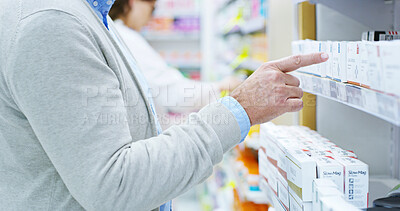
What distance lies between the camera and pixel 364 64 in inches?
31.4

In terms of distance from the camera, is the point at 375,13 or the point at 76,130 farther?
the point at 375,13

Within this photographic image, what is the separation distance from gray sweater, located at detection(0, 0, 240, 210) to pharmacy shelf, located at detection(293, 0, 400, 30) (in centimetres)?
64

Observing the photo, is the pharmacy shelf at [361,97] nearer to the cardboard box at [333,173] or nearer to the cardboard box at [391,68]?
the cardboard box at [391,68]

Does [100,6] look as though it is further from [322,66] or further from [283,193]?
[283,193]

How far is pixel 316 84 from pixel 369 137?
437 mm

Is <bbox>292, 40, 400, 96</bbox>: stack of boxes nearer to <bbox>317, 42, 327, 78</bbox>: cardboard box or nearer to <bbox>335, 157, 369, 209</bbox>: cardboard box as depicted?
<bbox>317, 42, 327, 78</bbox>: cardboard box

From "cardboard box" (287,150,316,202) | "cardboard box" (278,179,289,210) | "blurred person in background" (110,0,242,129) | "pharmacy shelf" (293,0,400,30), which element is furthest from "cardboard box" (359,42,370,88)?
"blurred person in background" (110,0,242,129)

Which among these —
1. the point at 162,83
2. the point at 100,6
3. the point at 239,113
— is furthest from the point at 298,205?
the point at 162,83

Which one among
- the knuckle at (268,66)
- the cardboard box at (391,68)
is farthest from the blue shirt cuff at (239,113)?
the cardboard box at (391,68)

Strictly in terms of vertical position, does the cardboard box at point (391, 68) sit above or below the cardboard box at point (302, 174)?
above

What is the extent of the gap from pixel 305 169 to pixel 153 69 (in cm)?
190

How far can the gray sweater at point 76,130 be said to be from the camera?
2.56 ft

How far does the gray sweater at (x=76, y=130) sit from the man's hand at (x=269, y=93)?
7 centimetres

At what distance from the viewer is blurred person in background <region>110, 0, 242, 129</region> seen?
103 inches
